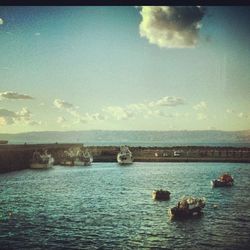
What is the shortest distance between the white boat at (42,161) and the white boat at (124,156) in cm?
174

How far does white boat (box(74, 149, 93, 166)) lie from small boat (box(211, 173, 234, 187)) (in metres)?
2.41

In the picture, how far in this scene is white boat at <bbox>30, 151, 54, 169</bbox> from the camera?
32.6ft

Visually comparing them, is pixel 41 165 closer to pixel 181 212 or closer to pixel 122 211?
pixel 122 211

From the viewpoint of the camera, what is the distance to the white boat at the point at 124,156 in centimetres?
868

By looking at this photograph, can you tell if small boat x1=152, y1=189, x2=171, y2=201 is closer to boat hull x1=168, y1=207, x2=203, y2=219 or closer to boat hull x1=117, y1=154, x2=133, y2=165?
boat hull x1=168, y1=207, x2=203, y2=219

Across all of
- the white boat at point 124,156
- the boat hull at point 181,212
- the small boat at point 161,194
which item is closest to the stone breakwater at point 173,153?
the white boat at point 124,156

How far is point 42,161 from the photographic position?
33.8ft

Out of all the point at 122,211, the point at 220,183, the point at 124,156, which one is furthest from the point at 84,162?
the point at 220,183

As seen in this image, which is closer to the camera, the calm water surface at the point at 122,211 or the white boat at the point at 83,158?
the calm water surface at the point at 122,211

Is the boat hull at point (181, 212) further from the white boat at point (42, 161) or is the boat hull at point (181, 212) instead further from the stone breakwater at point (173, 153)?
the white boat at point (42, 161)

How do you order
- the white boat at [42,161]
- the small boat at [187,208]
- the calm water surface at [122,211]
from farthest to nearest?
the white boat at [42,161], the small boat at [187,208], the calm water surface at [122,211]

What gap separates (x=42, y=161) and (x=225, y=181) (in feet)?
13.1

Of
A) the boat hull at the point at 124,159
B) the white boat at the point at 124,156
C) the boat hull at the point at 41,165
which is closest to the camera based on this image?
the white boat at the point at 124,156

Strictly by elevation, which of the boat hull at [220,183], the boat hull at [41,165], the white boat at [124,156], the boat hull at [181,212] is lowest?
the boat hull at [181,212]
